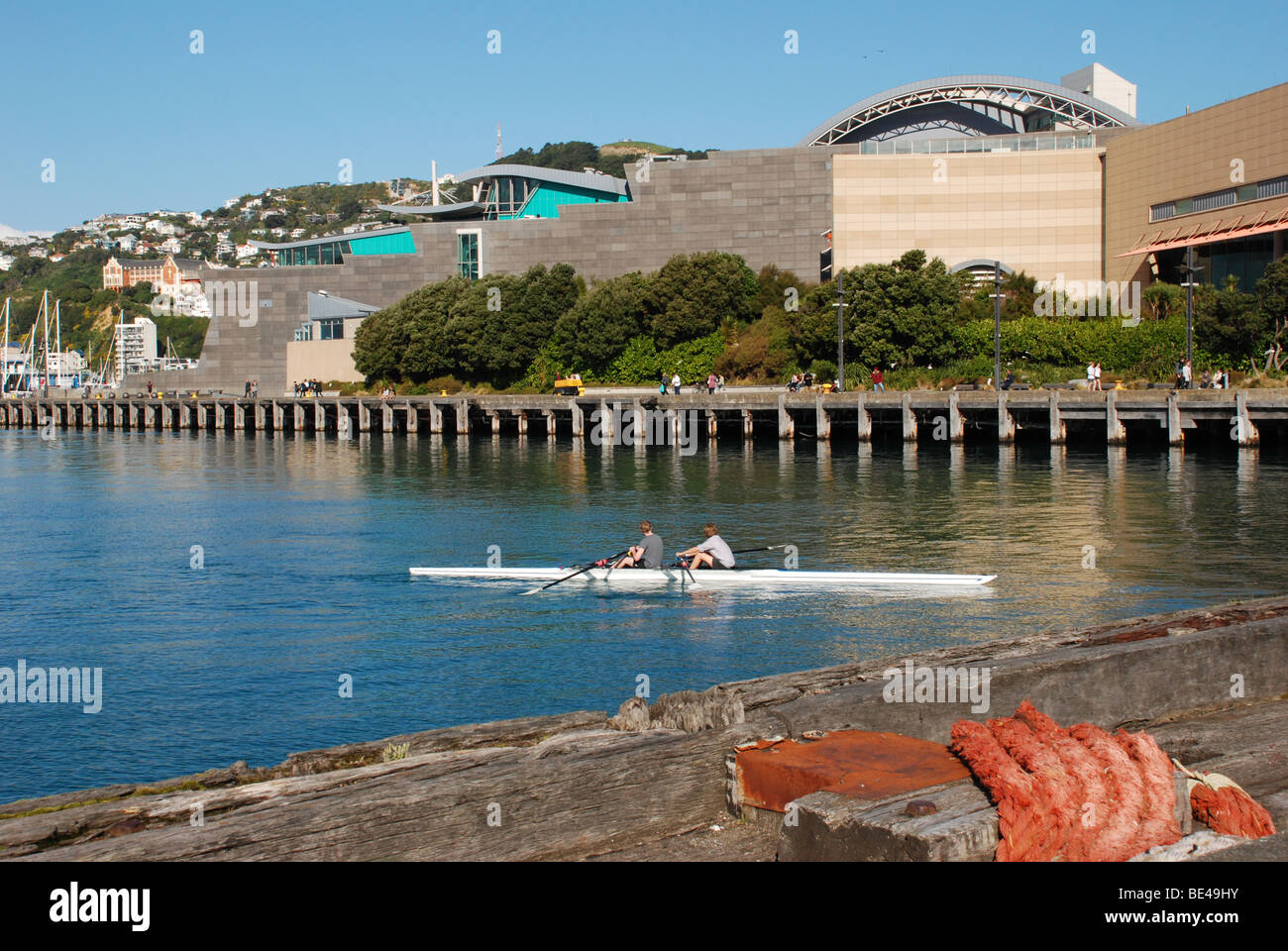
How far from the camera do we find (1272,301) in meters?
70.2

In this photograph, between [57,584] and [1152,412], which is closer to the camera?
[57,584]

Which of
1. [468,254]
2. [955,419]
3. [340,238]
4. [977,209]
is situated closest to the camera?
[955,419]

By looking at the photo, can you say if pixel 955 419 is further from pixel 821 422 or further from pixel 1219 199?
pixel 1219 199

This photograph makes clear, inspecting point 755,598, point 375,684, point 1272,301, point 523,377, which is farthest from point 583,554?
point 523,377

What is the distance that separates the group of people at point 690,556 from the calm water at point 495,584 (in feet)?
3.14

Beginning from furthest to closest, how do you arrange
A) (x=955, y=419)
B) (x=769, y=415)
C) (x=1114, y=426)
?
(x=769, y=415) < (x=955, y=419) < (x=1114, y=426)

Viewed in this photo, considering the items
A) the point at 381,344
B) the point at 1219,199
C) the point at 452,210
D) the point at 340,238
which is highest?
the point at 452,210

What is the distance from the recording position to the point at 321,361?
14112cm

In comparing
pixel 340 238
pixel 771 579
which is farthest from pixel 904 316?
pixel 340 238

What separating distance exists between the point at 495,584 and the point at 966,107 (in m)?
104

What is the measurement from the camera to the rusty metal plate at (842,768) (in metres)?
7.09

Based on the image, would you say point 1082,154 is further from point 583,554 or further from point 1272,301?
point 583,554

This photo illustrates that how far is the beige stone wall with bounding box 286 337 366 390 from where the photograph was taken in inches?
5404
